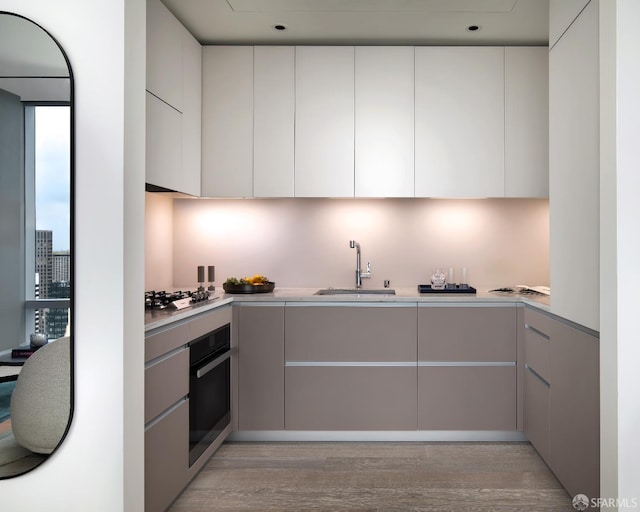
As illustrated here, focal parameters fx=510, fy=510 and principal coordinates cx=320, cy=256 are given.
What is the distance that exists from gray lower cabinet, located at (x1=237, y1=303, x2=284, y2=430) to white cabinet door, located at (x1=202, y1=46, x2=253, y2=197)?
2.91 ft

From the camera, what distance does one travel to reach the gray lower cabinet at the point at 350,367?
128 inches

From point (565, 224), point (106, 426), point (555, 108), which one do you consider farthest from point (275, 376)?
point (555, 108)

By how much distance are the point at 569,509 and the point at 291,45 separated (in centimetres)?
323

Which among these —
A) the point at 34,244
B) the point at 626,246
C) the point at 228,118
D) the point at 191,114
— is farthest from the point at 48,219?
the point at 228,118

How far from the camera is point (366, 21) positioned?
322cm

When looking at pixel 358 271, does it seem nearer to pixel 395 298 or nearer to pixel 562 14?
pixel 395 298

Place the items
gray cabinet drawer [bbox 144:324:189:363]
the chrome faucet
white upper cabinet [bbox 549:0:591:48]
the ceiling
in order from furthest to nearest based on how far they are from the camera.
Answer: the chrome faucet
the ceiling
white upper cabinet [bbox 549:0:591:48]
gray cabinet drawer [bbox 144:324:189:363]

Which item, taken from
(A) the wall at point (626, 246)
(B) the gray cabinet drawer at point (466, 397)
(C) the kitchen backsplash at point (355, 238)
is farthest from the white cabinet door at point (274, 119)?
(A) the wall at point (626, 246)

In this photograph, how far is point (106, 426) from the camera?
63.7 inches

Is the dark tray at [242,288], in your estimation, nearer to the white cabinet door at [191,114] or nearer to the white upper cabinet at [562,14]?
the white cabinet door at [191,114]

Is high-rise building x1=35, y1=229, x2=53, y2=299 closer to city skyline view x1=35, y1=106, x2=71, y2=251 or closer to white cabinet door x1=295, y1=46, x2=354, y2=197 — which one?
city skyline view x1=35, y1=106, x2=71, y2=251

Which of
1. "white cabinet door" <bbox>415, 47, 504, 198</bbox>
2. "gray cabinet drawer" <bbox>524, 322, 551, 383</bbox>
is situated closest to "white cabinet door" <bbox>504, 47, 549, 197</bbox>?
"white cabinet door" <bbox>415, 47, 504, 198</bbox>

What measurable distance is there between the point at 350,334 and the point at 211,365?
931 mm

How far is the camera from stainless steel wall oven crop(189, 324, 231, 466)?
2.58 metres
